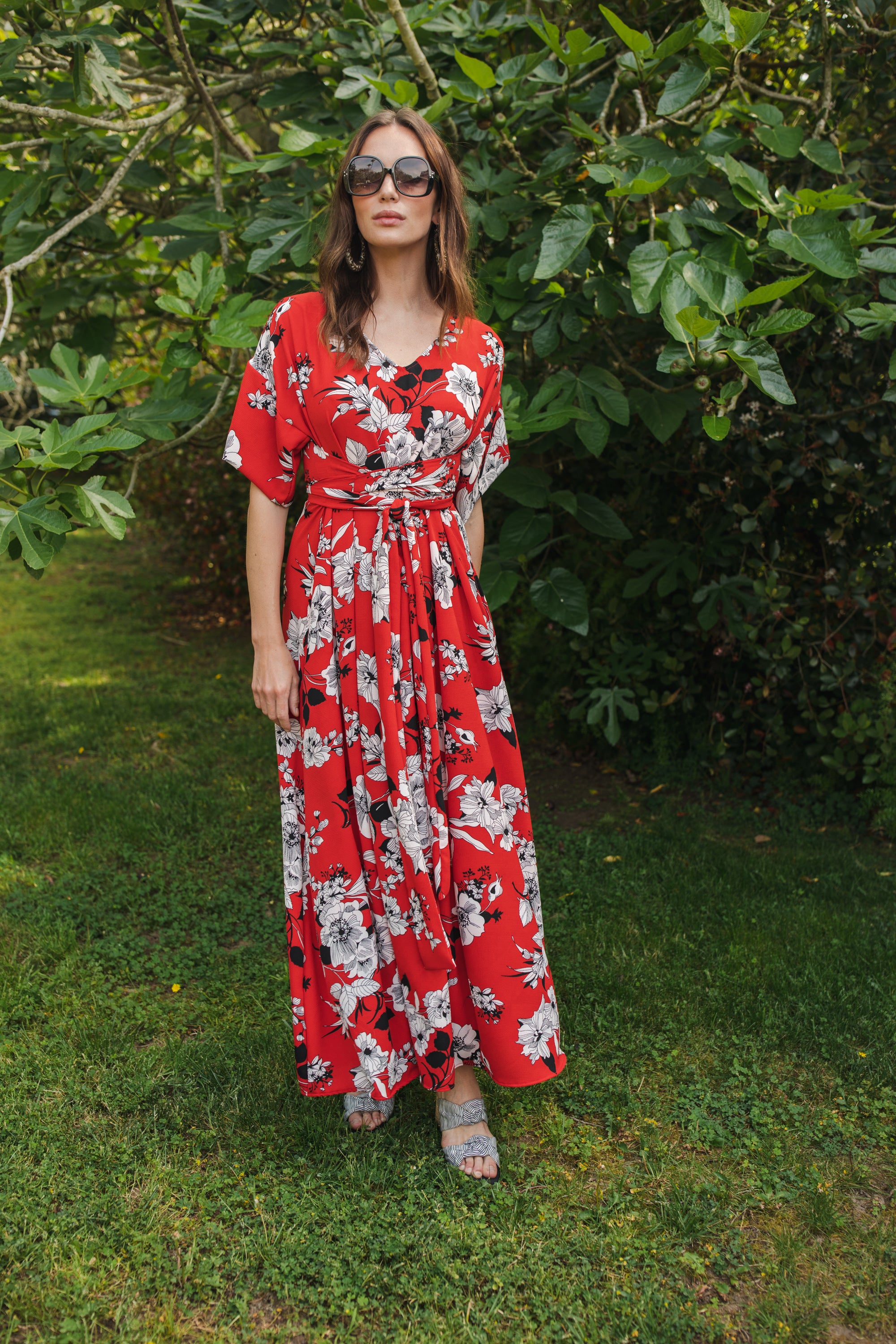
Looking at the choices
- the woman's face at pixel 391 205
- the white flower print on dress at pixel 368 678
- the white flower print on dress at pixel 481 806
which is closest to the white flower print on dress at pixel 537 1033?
the white flower print on dress at pixel 481 806

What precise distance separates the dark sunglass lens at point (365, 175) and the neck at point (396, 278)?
102 mm

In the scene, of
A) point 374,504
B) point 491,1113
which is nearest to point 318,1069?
point 491,1113

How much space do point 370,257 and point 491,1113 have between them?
1.78 metres

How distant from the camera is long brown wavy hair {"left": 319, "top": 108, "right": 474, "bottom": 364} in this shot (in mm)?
1859

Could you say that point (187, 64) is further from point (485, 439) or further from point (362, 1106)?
point (362, 1106)

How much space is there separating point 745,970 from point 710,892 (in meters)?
0.46

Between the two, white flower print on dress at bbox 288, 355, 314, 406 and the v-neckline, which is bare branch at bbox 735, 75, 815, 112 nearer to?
the v-neckline

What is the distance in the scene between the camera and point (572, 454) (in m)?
3.81

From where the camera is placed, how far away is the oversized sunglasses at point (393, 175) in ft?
6.03

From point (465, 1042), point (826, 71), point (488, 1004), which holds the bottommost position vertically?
point (465, 1042)

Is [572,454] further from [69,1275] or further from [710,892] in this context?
[69,1275]

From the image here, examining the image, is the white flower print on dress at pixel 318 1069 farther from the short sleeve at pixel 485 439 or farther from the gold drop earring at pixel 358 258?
the gold drop earring at pixel 358 258

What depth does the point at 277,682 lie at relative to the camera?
1959 millimetres

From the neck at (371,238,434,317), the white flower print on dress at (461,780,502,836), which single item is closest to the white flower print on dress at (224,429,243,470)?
the neck at (371,238,434,317)
